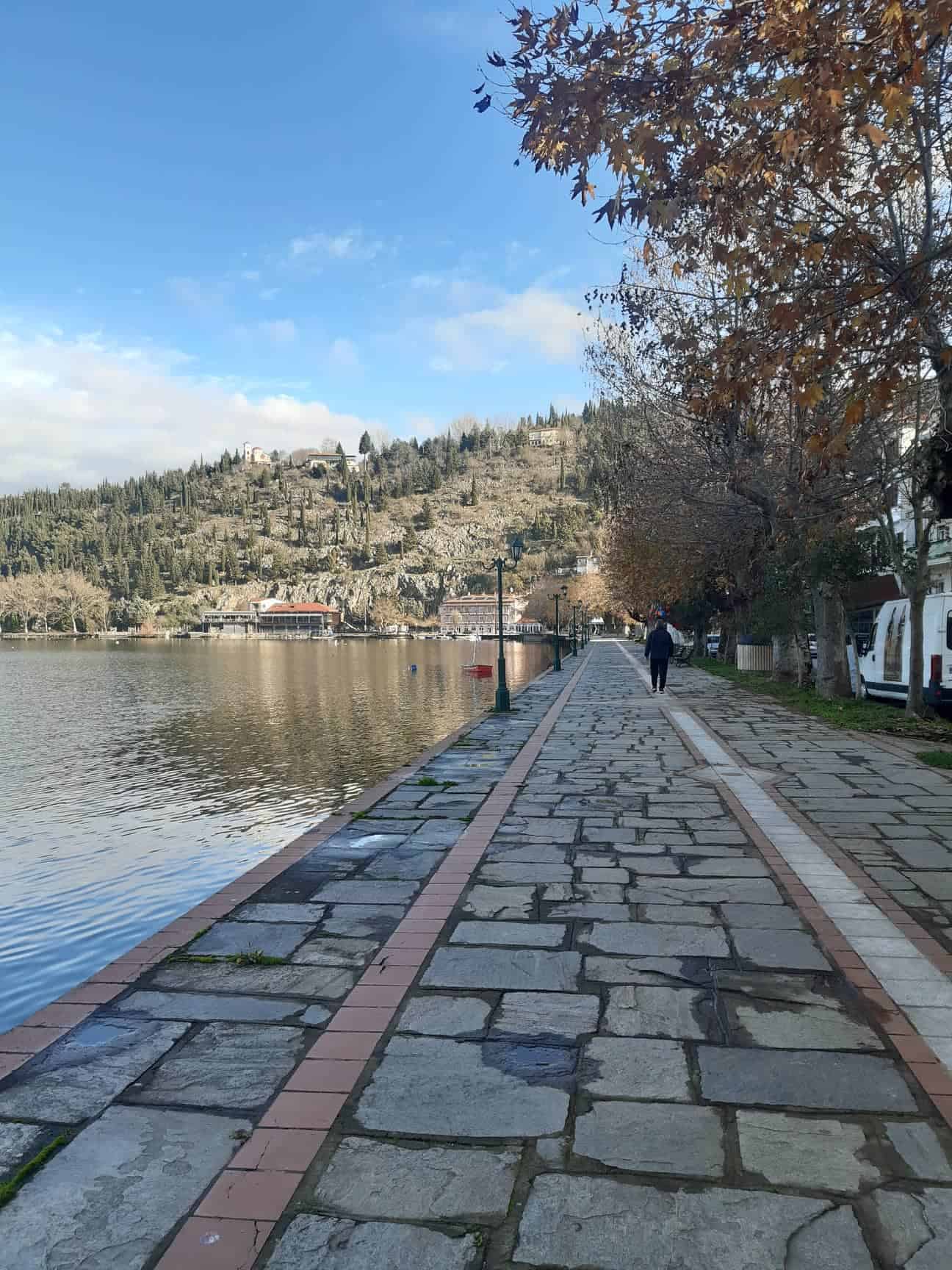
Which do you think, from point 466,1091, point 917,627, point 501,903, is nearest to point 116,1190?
point 466,1091

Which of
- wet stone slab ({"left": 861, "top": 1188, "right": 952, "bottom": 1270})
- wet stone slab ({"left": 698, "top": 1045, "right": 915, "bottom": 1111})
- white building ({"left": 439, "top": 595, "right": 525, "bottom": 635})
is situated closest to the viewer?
wet stone slab ({"left": 861, "top": 1188, "right": 952, "bottom": 1270})

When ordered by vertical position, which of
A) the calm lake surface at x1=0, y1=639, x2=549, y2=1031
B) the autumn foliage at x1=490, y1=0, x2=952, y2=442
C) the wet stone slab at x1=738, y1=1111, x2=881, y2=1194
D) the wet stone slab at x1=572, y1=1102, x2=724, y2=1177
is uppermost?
the autumn foliage at x1=490, y1=0, x2=952, y2=442

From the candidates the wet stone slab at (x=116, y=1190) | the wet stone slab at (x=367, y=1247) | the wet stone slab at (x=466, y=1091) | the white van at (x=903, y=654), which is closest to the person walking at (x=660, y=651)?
the white van at (x=903, y=654)

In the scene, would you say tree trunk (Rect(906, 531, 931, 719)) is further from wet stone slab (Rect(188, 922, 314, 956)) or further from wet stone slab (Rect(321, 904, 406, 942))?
wet stone slab (Rect(188, 922, 314, 956))

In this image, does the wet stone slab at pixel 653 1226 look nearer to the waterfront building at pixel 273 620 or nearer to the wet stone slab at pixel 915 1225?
the wet stone slab at pixel 915 1225

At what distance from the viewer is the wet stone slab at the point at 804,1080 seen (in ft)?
9.41

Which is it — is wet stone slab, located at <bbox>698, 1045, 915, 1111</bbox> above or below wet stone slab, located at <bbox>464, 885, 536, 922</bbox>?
above

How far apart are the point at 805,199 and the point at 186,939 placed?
29.4 feet

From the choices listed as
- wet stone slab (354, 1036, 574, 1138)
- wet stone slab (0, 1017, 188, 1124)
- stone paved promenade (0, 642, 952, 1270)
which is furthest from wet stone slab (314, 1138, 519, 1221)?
wet stone slab (0, 1017, 188, 1124)

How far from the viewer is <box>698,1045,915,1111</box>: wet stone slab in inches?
113

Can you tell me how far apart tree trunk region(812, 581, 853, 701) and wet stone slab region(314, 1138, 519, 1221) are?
50.7 ft

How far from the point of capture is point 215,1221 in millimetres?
2307

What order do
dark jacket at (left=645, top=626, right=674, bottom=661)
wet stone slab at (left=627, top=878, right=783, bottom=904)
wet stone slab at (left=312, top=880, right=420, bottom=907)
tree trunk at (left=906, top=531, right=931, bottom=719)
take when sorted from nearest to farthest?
1. wet stone slab at (left=627, top=878, right=783, bottom=904)
2. wet stone slab at (left=312, top=880, right=420, bottom=907)
3. tree trunk at (left=906, top=531, right=931, bottom=719)
4. dark jacket at (left=645, top=626, right=674, bottom=661)

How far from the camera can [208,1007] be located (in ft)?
12.1
